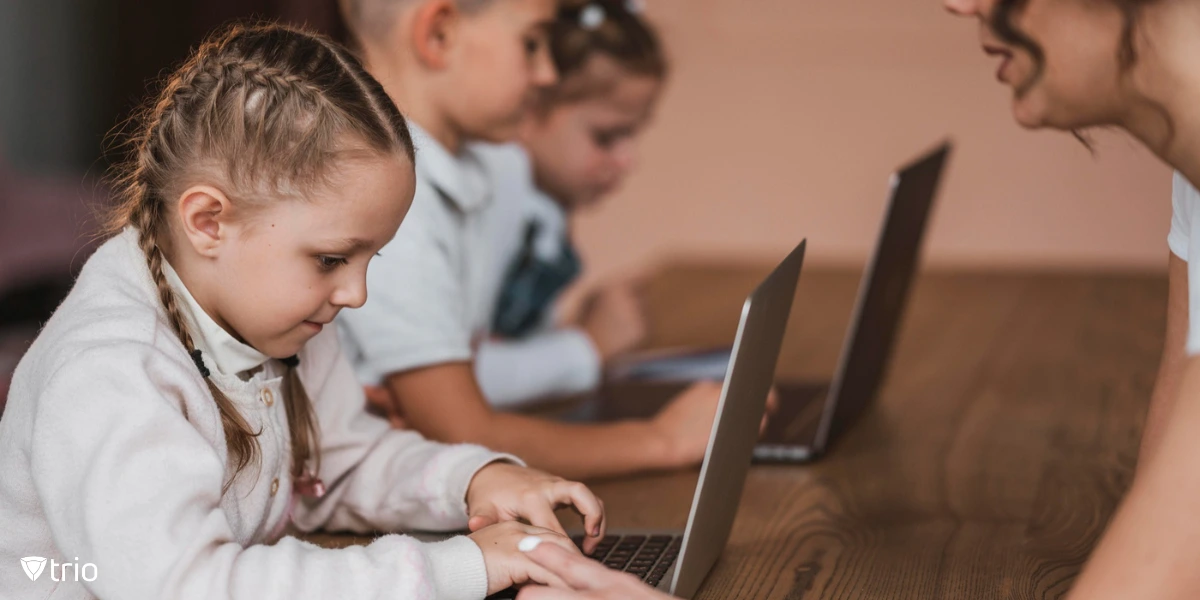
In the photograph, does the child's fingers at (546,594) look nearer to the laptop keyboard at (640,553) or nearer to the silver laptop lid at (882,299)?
the laptop keyboard at (640,553)

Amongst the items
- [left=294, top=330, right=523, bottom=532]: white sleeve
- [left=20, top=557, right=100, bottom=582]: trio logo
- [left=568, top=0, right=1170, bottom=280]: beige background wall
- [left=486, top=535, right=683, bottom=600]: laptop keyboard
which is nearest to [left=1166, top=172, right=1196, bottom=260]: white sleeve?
[left=486, top=535, right=683, bottom=600]: laptop keyboard

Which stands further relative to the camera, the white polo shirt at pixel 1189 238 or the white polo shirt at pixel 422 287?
the white polo shirt at pixel 422 287

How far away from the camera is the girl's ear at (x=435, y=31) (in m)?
1.34

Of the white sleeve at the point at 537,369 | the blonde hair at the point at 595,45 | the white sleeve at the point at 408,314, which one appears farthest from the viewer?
the blonde hair at the point at 595,45

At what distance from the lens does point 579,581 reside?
82 cm

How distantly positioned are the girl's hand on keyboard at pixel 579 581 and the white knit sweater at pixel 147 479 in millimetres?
41

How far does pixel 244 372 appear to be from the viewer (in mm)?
935

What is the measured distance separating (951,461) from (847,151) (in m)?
2.31

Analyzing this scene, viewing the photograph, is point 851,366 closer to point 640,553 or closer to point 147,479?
point 640,553

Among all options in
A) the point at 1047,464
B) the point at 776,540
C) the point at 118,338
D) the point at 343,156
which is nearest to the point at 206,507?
the point at 118,338

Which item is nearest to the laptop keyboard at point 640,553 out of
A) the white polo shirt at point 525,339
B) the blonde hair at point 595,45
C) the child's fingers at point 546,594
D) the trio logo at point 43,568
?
the child's fingers at point 546,594

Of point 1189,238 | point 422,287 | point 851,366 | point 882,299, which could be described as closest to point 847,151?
point 882,299

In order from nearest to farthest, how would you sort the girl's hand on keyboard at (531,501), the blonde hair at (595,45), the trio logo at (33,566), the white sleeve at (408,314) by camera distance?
the trio logo at (33,566), the girl's hand on keyboard at (531,501), the white sleeve at (408,314), the blonde hair at (595,45)

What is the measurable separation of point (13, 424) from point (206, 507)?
170mm
